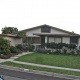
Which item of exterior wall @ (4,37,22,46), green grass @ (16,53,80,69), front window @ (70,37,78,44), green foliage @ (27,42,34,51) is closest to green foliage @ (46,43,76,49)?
front window @ (70,37,78,44)

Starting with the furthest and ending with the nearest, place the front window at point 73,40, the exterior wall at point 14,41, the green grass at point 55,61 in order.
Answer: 1. the front window at point 73,40
2. the exterior wall at point 14,41
3. the green grass at point 55,61

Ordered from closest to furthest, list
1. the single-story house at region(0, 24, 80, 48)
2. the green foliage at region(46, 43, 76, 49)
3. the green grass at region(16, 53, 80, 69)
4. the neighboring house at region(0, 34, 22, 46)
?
1. the green grass at region(16, 53, 80, 69)
2. the green foliage at region(46, 43, 76, 49)
3. the neighboring house at region(0, 34, 22, 46)
4. the single-story house at region(0, 24, 80, 48)

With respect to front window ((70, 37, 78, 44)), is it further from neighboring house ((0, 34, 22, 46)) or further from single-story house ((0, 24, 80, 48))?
neighboring house ((0, 34, 22, 46))

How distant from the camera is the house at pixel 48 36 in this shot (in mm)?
33438

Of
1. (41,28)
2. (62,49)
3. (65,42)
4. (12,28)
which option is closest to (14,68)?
(62,49)

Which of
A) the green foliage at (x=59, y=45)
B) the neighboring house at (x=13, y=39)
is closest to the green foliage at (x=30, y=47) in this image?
the neighboring house at (x=13, y=39)

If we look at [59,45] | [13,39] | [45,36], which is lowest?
[59,45]

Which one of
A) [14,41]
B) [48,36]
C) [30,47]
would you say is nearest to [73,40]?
[48,36]

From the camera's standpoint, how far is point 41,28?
37500 millimetres

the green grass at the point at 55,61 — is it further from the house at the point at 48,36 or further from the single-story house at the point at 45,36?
the house at the point at 48,36

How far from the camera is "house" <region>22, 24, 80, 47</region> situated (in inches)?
1316

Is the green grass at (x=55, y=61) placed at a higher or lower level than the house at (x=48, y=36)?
lower

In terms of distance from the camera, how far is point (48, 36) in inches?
1361

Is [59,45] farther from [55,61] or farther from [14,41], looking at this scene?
[55,61]
